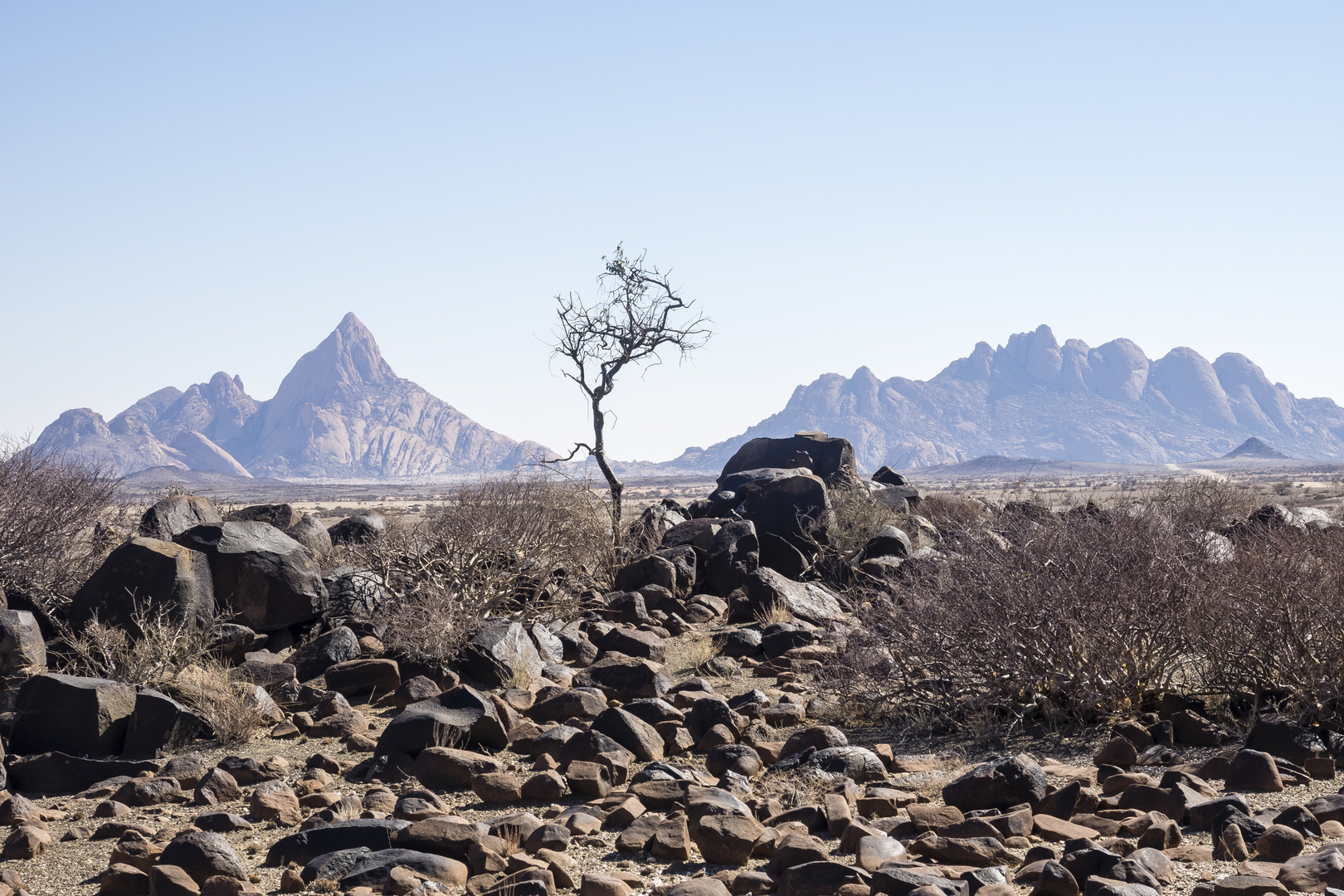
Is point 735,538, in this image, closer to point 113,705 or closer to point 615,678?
point 615,678

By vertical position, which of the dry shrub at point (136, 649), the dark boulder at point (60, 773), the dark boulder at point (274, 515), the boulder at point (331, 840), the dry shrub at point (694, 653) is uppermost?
the dark boulder at point (274, 515)

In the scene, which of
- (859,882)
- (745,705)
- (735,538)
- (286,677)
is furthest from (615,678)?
(735,538)

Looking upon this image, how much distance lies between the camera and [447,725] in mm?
8789

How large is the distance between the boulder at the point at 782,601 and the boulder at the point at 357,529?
518 centimetres

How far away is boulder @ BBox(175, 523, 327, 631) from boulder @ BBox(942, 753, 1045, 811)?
7.99 m

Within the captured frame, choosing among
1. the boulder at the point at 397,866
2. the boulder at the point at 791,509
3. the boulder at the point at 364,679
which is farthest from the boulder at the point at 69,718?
the boulder at the point at 791,509

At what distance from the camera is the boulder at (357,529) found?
1538cm

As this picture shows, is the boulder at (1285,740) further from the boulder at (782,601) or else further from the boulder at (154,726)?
the boulder at (154,726)

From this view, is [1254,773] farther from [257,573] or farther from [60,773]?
[257,573]

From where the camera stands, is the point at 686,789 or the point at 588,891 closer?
the point at 588,891

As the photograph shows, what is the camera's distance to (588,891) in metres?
5.61

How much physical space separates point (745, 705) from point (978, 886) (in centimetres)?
478

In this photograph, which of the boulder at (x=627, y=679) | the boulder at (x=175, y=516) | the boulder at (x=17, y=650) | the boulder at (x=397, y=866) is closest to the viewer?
the boulder at (x=397, y=866)

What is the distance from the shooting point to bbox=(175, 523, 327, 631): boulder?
11977 millimetres
